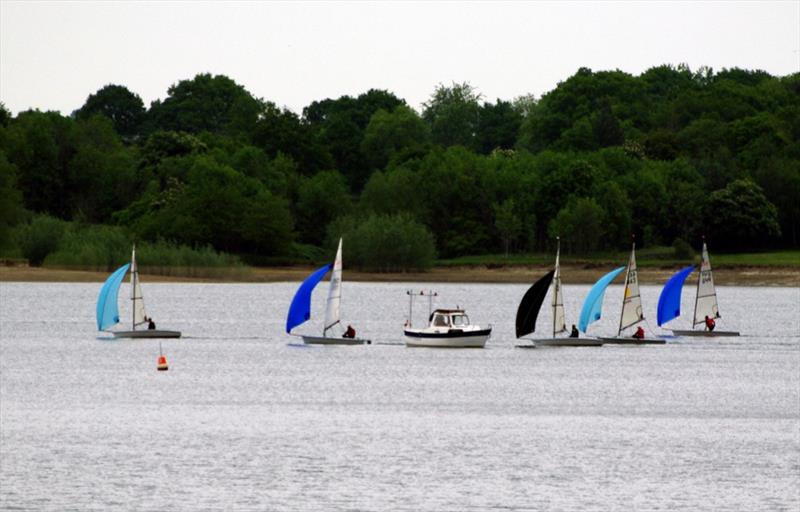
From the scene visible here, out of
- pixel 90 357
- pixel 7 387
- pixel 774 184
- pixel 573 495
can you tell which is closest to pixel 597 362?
pixel 90 357

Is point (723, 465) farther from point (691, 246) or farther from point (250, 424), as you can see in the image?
point (691, 246)

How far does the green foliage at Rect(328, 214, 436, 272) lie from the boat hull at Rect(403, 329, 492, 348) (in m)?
79.5

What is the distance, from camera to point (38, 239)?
14350 centimetres

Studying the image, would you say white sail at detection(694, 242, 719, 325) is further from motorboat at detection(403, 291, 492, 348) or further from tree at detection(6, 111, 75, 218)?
tree at detection(6, 111, 75, 218)

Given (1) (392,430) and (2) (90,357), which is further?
(2) (90,357)

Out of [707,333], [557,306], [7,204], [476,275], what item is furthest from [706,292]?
[7,204]

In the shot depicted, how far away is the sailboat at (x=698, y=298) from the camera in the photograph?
275ft

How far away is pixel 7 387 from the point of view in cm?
6269

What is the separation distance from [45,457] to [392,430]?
38.5ft

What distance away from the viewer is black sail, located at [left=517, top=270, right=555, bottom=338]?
7406 centimetres

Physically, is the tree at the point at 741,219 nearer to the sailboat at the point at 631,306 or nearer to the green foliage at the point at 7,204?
the green foliage at the point at 7,204

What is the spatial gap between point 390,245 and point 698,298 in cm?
7444

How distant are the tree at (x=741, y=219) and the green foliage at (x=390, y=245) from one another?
28999 millimetres

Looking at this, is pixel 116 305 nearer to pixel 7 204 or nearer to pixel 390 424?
pixel 390 424
